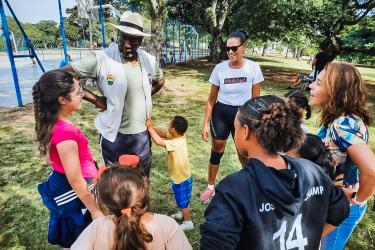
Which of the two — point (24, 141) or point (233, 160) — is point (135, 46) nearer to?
point (233, 160)

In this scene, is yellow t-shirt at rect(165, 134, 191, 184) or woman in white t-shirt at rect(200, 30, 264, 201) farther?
woman in white t-shirt at rect(200, 30, 264, 201)

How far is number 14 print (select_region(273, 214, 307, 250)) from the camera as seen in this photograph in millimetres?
1278

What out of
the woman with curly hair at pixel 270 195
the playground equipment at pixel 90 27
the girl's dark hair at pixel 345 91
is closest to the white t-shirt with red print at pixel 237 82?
the girl's dark hair at pixel 345 91

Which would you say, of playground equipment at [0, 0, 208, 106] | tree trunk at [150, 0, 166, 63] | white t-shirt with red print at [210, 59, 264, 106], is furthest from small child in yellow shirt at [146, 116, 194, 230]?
tree trunk at [150, 0, 166, 63]

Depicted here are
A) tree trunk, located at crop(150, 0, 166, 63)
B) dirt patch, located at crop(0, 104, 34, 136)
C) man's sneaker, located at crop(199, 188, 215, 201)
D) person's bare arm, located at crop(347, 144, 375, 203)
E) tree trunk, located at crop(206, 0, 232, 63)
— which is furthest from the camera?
tree trunk, located at crop(206, 0, 232, 63)


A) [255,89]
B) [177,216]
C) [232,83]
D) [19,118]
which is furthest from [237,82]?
[19,118]

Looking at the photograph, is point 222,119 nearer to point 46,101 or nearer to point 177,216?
point 177,216

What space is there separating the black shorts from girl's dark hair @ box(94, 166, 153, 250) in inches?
87.8

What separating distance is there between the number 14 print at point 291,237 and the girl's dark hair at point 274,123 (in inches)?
13.2

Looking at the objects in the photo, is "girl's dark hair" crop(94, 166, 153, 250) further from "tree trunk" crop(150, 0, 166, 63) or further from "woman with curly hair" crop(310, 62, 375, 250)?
"tree trunk" crop(150, 0, 166, 63)

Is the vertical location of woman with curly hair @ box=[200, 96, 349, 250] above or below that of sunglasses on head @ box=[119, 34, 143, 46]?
below

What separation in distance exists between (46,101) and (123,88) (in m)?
0.83

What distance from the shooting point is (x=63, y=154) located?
6.14ft

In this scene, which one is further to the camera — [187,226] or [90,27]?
[90,27]
